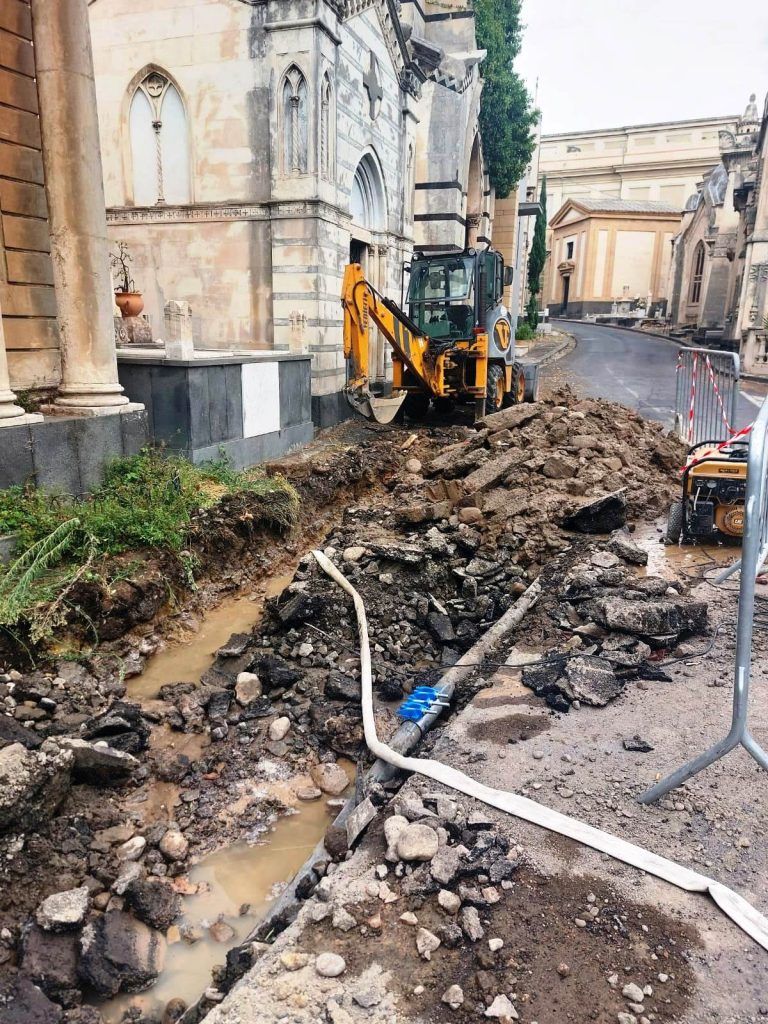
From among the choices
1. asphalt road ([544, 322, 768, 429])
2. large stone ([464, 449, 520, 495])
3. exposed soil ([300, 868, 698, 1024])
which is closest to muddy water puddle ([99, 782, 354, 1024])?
exposed soil ([300, 868, 698, 1024])

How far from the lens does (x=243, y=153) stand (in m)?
11.8

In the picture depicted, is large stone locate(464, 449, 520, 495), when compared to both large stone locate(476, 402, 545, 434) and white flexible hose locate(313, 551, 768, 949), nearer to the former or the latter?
large stone locate(476, 402, 545, 434)

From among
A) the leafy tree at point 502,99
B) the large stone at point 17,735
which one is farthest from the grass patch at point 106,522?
the leafy tree at point 502,99

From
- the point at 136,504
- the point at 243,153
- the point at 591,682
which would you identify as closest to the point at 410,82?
the point at 243,153

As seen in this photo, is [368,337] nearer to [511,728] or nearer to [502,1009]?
[511,728]

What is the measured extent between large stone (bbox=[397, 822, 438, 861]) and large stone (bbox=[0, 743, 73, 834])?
1.80 meters

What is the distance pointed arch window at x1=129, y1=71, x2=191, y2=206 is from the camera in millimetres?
12102

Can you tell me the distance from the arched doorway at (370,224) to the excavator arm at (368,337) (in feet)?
11.5

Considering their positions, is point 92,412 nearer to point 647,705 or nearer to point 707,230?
point 647,705

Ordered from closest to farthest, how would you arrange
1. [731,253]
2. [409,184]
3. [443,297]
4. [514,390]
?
[443,297]
[514,390]
[409,184]
[731,253]

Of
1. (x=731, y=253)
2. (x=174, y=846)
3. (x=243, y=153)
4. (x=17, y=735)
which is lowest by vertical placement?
(x=174, y=846)

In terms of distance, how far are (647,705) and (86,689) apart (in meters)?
3.74

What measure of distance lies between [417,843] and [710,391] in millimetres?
8094

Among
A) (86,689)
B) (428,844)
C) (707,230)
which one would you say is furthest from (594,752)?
(707,230)
